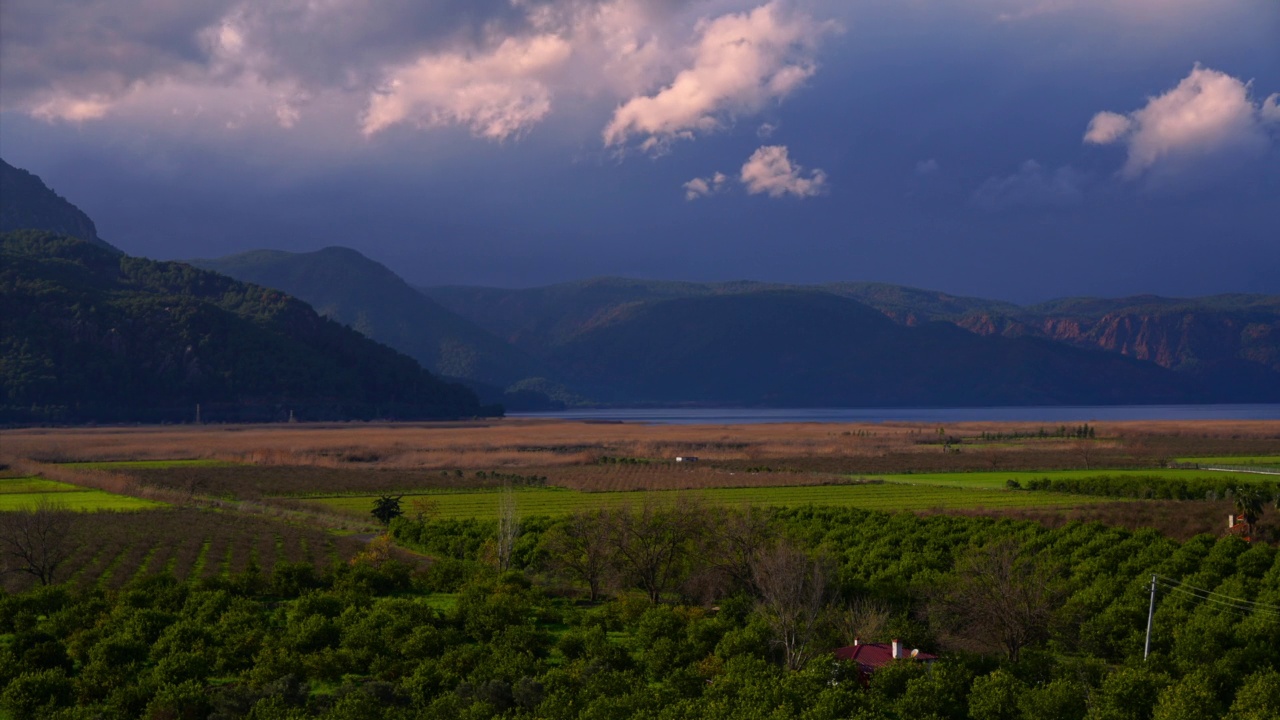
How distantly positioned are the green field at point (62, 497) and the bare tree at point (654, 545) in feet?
92.3

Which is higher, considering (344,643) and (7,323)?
(7,323)

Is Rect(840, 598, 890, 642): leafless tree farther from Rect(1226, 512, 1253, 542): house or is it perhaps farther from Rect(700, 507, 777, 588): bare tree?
Rect(1226, 512, 1253, 542): house

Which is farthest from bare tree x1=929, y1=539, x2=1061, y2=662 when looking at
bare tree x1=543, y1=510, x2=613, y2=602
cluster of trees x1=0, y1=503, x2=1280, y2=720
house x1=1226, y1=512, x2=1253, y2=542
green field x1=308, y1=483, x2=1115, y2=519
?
green field x1=308, y1=483, x2=1115, y2=519

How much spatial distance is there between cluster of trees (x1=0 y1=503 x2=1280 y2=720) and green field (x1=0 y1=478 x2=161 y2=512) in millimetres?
21118

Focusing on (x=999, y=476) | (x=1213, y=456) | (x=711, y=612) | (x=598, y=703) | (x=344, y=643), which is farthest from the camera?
(x=1213, y=456)

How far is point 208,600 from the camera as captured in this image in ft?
122

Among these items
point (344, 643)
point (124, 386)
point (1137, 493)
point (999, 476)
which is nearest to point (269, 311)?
point (124, 386)

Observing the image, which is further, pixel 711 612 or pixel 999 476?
pixel 999 476

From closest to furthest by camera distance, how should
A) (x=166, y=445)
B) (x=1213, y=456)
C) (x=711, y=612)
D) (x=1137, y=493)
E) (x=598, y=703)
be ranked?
(x=598, y=703)
(x=711, y=612)
(x=1137, y=493)
(x=1213, y=456)
(x=166, y=445)

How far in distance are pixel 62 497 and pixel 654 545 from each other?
37215 mm

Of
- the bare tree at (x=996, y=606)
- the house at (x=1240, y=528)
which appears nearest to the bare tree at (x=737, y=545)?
the bare tree at (x=996, y=606)

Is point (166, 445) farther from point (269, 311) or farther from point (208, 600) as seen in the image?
point (269, 311)

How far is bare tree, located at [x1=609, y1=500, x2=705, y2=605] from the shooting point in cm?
4491

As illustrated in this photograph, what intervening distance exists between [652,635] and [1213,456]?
246 feet
